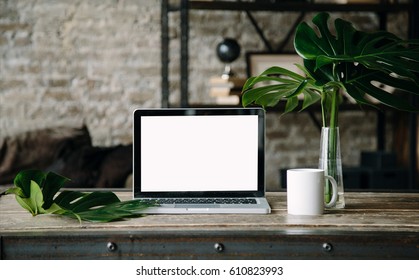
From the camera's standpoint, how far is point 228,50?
165 inches

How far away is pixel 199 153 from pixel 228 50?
8.04 ft

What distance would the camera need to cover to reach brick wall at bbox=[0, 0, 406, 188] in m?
4.45

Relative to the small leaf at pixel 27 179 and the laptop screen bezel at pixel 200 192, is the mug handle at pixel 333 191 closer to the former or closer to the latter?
the laptop screen bezel at pixel 200 192

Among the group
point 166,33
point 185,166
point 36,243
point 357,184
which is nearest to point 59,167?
point 166,33

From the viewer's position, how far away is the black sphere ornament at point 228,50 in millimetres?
4207

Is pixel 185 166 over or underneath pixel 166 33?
underneath

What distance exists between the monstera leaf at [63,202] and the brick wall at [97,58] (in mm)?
2804

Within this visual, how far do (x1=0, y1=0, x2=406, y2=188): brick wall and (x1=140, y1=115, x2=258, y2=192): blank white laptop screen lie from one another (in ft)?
8.79

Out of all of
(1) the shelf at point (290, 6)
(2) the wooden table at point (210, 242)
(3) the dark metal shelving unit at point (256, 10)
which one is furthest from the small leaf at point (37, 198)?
(1) the shelf at point (290, 6)

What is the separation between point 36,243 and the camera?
4.78 ft

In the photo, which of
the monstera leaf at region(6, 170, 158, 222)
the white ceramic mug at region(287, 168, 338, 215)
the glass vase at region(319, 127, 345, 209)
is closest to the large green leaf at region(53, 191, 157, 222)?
the monstera leaf at region(6, 170, 158, 222)

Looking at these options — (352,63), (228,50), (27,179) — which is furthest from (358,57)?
(228,50)

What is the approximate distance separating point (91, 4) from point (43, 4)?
0.32 meters
